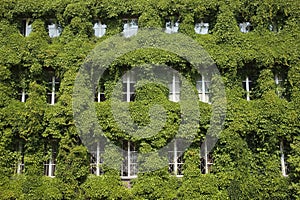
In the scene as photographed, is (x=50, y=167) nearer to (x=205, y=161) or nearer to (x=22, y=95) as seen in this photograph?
(x=22, y=95)

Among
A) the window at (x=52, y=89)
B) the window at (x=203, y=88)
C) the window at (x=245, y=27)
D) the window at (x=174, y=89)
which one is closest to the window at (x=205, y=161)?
the window at (x=203, y=88)

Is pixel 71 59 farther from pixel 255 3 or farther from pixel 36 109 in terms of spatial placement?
pixel 255 3

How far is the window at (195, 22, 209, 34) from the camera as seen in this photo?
2116 cm

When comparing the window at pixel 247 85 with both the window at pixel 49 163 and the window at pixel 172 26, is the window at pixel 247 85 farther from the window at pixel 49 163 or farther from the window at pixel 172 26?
the window at pixel 49 163

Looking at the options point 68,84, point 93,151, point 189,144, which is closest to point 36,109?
point 68,84

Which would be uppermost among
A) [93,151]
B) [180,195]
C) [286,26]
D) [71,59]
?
[286,26]

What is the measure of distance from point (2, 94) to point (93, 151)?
5.09 meters

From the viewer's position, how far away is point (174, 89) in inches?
781

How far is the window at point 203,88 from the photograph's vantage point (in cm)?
1984

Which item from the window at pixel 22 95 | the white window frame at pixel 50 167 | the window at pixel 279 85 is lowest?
the white window frame at pixel 50 167

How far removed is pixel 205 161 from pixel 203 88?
11.6 feet

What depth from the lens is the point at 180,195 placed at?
17.9m

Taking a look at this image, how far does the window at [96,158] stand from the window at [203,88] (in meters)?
5.35

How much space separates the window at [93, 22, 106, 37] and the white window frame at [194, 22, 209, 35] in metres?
4.74
